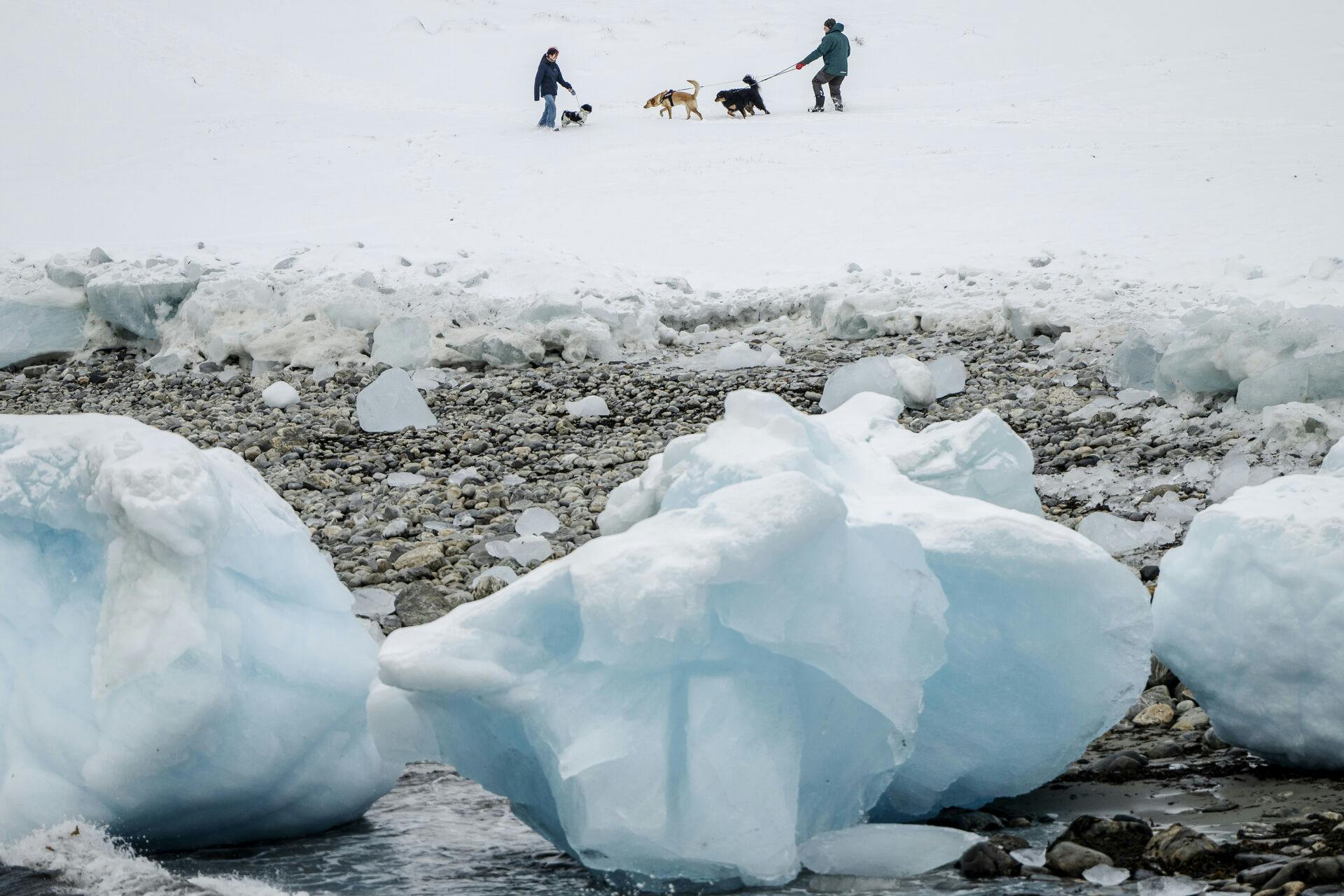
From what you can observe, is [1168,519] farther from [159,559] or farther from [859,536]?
[159,559]

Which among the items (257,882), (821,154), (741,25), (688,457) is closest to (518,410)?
(688,457)

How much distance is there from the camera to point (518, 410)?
7.45 metres

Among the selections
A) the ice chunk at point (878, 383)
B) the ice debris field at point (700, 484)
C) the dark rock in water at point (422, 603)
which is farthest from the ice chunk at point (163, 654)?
the ice chunk at point (878, 383)

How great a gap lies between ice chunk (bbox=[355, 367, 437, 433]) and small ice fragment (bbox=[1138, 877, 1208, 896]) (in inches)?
208

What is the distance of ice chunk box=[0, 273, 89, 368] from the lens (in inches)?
369

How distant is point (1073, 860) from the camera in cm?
255

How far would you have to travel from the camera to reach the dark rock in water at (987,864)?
2566 mm

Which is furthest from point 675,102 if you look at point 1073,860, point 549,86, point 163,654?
point 1073,860

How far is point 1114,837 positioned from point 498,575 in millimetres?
2755

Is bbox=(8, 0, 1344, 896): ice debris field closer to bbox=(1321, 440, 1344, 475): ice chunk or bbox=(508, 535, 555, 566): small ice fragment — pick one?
bbox=(508, 535, 555, 566): small ice fragment

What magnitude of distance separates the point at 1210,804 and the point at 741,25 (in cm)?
2264

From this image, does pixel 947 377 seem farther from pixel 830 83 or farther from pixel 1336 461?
pixel 830 83

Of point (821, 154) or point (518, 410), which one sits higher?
point (821, 154)

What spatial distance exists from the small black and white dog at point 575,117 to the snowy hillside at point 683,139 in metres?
0.19
